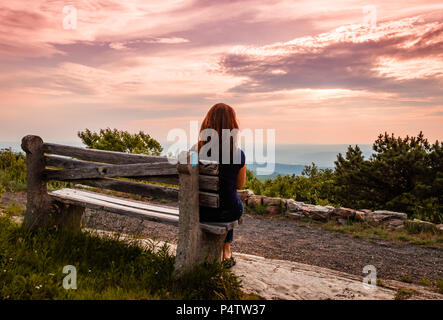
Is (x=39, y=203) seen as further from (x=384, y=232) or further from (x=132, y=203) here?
(x=384, y=232)

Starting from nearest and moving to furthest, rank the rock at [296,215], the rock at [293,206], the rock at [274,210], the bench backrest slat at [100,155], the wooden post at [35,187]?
1. the bench backrest slat at [100,155]
2. the wooden post at [35,187]
3. the rock at [296,215]
4. the rock at [293,206]
5. the rock at [274,210]

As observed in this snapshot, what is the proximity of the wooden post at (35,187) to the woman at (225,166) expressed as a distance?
2.29 meters

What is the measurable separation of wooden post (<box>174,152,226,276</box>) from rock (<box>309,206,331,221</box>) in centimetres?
519

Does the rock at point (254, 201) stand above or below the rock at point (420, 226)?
above

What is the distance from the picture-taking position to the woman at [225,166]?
156 inches

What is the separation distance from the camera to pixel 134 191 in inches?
172

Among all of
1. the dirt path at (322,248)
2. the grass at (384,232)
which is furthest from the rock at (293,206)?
the dirt path at (322,248)

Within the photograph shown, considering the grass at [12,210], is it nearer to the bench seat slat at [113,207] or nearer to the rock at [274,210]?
the bench seat slat at [113,207]

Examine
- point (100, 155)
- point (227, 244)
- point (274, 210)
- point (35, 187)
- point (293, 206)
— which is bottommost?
point (274, 210)

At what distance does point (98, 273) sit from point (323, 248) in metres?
4.17

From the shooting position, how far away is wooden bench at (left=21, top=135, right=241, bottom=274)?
3.72 m

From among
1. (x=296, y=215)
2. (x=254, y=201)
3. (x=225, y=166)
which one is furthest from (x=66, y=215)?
(x=296, y=215)

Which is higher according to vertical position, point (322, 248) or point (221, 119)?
point (221, 119)
